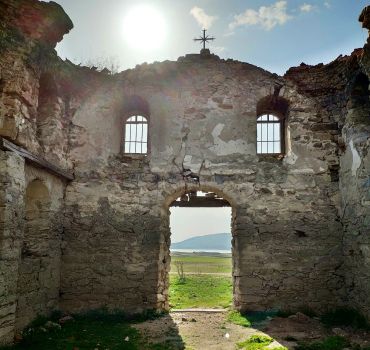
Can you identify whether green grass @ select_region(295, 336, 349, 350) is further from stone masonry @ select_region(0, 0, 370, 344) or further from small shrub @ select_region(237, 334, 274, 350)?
stone masonry @ select_region(0, 0, 370, 344)

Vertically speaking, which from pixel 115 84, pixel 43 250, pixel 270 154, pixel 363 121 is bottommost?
pixel 43 250

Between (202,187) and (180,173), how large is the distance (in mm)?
578

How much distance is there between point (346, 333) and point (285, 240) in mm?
2053

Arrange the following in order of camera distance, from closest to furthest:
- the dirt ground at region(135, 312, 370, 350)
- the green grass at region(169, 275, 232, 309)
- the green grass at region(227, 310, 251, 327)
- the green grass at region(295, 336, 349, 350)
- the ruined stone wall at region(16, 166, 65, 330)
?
the green grass at region(295, 336, 349, 350)
the dirt ground at region(135, 312, 370, 350)
the ruined stone wall at region(16, 166, 65, 330)
the green grass at region(227, 310, 251, 327)
the green grass at region(169, 275, 232, 309)

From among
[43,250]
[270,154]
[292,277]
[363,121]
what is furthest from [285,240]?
[43,250]

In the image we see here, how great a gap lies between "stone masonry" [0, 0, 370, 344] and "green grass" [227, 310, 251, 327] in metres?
0.25

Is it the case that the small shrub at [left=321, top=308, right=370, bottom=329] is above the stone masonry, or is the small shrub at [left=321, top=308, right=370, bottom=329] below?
below

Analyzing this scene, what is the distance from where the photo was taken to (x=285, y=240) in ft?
24.6

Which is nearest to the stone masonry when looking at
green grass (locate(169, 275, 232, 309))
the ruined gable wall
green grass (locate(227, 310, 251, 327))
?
the ruined gable wall

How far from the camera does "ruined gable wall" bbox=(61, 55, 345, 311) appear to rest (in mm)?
7359

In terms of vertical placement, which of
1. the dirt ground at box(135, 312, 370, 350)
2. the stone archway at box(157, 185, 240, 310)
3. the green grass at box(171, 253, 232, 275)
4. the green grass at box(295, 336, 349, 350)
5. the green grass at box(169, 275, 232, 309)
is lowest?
the green grass at box(171, 253, 232, 275)

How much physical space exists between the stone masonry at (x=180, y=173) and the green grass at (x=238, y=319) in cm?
25

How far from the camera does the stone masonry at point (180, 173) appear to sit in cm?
679

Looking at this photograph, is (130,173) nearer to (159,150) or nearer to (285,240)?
(159,150)
